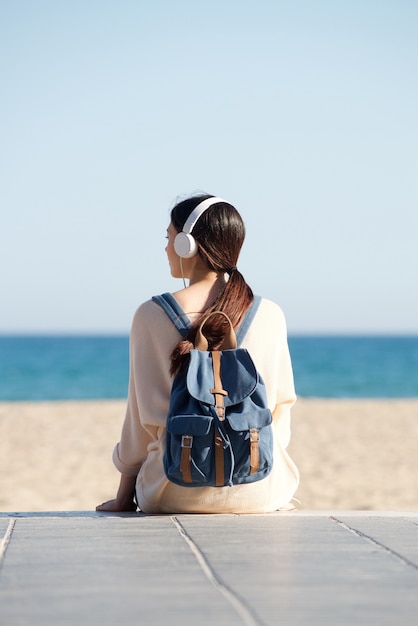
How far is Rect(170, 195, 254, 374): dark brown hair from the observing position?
10.5ft

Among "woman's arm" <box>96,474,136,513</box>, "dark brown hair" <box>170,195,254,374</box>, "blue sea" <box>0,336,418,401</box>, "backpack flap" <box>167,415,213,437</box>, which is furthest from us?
"blue sea" <box>0,336,418,401</box>

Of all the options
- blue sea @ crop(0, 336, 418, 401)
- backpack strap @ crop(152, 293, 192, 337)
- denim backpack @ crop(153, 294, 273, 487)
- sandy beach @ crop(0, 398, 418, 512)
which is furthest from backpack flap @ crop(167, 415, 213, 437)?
blue sea @ crop(0, 336, 418, 401)

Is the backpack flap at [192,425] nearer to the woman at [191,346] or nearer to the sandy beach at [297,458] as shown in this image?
the woman at [191,346]

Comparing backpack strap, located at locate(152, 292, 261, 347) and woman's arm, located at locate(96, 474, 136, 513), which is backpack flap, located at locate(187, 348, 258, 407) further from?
woman's arm, located at locate(96, 474, 136, 513)

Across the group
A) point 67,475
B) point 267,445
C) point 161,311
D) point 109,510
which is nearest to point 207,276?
point 161,311

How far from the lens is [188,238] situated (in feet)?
10.8

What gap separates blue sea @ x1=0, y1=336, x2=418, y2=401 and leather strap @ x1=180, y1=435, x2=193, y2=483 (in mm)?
25730

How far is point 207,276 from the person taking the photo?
11.1 ft

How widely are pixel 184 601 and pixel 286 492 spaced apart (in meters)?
1.31

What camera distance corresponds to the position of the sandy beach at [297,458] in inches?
317

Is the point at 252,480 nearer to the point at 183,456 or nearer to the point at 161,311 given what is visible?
the point at 183,456

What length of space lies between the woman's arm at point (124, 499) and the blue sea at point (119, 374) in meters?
25.2

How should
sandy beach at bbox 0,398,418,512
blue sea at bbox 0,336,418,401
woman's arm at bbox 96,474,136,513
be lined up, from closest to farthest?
woman's arm at bbox 96,474,136,513 → sandy beach at bbox 0,398,418,512 → blue sea at bbox 0,336,418,401

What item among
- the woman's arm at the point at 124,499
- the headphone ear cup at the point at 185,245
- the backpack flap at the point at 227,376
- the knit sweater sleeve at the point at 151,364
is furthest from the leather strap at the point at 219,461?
the headphone ear cup at the point at 185,245
